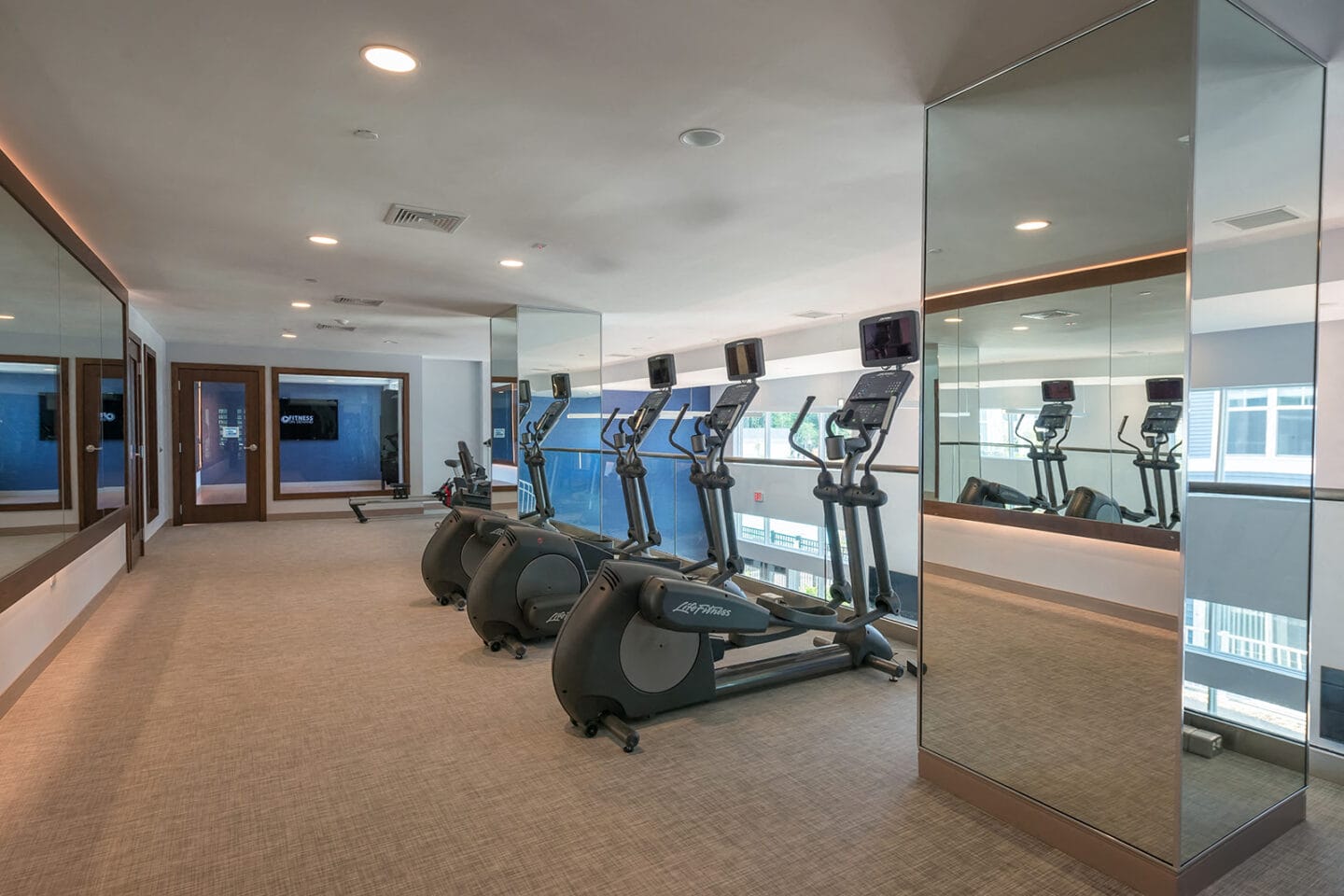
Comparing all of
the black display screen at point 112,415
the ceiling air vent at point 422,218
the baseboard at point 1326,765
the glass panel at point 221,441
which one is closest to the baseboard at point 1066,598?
the baseboard at point 1326,765

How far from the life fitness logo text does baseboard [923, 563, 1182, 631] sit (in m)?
0.88

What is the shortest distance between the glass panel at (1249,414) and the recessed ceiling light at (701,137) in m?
1.71

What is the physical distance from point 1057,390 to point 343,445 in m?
11.3

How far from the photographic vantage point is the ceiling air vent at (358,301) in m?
6.86

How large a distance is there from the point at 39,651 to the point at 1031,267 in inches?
202

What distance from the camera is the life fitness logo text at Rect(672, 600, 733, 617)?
3.06m

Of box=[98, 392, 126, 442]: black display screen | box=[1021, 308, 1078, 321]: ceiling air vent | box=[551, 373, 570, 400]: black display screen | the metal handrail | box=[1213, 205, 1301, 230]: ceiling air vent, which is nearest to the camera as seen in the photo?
box=[1213, 205, 1301, 230]: ceiling air vent

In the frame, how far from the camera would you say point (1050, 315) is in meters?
2.43

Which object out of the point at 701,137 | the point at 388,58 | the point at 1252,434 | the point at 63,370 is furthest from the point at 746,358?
the point at 63,370

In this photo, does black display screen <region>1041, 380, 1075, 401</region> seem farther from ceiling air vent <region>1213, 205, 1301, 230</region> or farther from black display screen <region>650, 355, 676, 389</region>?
black display screen <region>650, 355, 676, 389</region>

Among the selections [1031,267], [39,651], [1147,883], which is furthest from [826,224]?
[39,651]

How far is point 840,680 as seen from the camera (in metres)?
3.82

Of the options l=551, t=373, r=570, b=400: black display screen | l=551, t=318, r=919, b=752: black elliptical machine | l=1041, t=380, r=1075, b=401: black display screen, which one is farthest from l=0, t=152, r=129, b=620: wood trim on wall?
l=1041, t=380, r=1075, b=401: black display screen

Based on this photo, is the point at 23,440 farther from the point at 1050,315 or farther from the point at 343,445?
the point at 343,445
